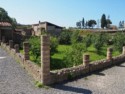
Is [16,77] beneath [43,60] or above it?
beneath

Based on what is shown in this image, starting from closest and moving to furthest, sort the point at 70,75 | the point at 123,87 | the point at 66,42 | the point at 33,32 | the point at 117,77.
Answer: the point at 123,87
the point at 70,75
the point at 117,77
the point at 66,42
the point at 33,32

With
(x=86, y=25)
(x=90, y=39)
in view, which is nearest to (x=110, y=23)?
(x=86, y=25)

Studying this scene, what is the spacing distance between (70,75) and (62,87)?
5.38 feet

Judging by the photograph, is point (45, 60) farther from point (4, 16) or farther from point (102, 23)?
point (102, 23)

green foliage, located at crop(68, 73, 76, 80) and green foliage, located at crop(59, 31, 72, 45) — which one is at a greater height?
green foliage, located at crop(59, 31, 72, 45)

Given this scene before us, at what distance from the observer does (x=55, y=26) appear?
166 feet

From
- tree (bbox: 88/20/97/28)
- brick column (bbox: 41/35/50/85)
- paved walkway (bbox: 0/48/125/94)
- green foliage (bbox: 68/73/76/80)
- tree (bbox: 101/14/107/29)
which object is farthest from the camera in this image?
tree (bbox: 88/20/97/28)

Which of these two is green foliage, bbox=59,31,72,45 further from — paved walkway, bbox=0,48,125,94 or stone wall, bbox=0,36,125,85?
paved walkway, bbox=0,48,125,94

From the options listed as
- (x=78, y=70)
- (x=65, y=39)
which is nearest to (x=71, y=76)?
(x=78, y=70)

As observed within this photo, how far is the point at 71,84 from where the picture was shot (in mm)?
10953

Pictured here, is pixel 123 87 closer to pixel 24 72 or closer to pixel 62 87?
pixel 62 87

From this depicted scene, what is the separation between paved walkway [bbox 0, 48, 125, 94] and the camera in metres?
9.84

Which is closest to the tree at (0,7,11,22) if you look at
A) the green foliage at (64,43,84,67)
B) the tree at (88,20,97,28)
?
Answer: the green foliage at (64,43,84,67)

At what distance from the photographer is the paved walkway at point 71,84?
9.84 m
